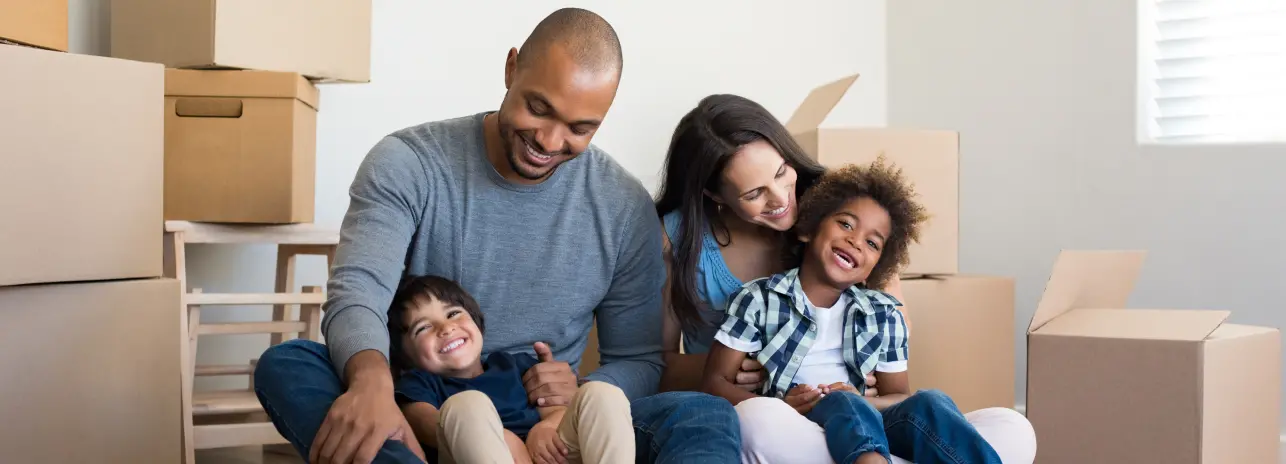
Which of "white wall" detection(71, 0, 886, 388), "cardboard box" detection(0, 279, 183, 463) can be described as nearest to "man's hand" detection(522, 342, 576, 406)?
"cardboard box" detection(0, 279, 183, 463)

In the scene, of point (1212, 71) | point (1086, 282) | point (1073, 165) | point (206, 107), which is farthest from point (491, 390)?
point (1212, 71)

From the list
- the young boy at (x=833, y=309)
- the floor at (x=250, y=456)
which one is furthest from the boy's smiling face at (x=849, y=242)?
the floor at (x=250, y=456)

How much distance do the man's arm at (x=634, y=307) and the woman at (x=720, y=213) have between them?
0.11m

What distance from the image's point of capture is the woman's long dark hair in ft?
5.62

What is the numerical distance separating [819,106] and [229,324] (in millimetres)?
1225

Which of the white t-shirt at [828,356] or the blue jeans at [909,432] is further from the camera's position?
the white t-shirt at [828,356]

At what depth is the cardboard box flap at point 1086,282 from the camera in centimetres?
175

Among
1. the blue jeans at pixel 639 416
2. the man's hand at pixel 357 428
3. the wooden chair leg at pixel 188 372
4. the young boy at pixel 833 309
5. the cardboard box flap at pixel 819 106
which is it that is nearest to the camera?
the man's hand at pixel 357 428

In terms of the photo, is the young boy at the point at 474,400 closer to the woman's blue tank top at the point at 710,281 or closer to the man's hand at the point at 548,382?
the man's hand at the point at 548,382

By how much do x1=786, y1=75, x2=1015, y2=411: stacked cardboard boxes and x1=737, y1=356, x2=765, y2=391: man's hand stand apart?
45cm

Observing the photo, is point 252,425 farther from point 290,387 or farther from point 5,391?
point 290,387

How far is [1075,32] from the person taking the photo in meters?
2.56

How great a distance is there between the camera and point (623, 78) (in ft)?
8.97

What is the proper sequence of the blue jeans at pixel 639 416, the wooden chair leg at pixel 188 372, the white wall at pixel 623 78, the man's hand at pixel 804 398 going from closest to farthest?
the blue jeans at pixel 639 416 < the man's hand at pixel 804 398 < the wooden chair leg at pixel 188 372 < the white wall at pixel 623 78
